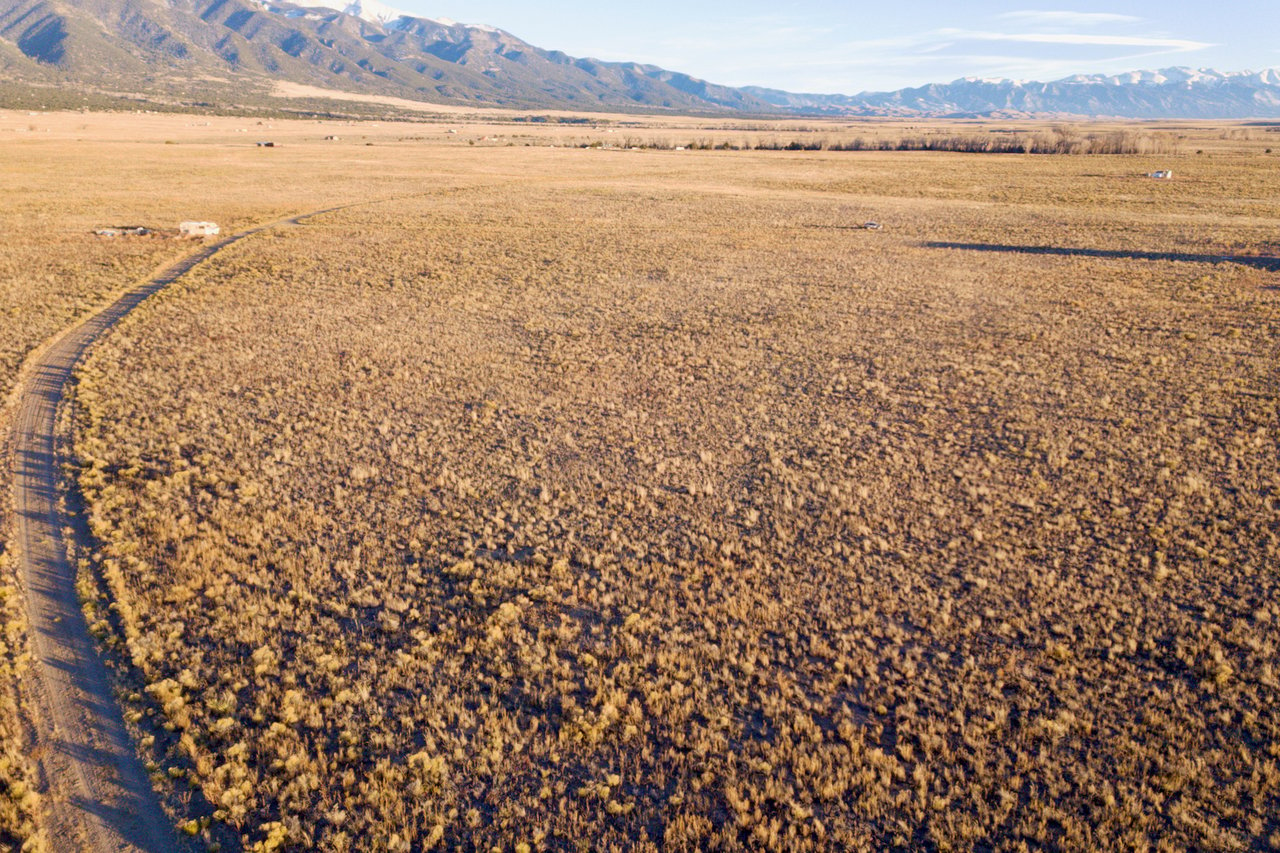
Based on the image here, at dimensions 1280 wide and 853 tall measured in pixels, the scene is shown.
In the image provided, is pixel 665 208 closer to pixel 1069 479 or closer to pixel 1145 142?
pixel 1069 479

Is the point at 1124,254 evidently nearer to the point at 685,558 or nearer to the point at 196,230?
the point at 685,558

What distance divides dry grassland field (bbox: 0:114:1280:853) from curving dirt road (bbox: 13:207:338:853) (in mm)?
300

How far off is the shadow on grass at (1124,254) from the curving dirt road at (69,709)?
136 ft

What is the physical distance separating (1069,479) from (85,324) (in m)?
30.4

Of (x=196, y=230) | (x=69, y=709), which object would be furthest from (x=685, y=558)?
(x=196, y=230)

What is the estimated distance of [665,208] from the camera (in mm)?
55219

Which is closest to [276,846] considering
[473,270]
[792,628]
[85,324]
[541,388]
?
[792,628]

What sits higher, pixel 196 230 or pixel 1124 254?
pixel 196 230

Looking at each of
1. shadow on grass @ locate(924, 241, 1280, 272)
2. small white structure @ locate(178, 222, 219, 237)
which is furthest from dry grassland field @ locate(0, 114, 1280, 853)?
small white structure @ locate(178, 222, 219, 237)

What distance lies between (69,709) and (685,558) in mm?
8632

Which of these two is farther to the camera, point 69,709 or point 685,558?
point 685,558

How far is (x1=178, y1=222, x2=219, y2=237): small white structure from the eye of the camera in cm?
3944

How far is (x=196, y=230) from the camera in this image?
39625 millimetres

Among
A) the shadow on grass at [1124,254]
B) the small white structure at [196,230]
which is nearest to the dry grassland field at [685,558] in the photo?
the shadow on grass at [1124,254]
